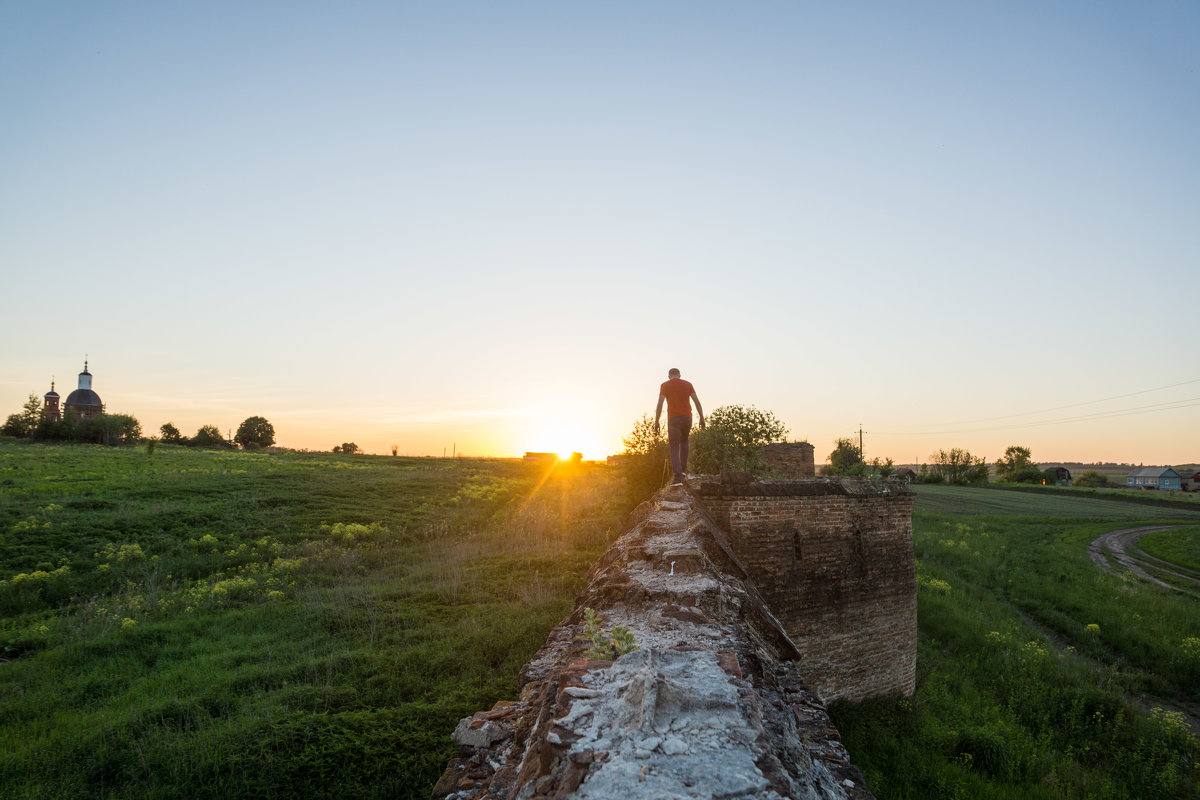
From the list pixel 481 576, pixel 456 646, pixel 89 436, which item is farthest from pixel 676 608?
pixel 89 436

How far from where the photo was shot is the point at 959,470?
71.6 metres

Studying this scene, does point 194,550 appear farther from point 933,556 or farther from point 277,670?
point 933,556

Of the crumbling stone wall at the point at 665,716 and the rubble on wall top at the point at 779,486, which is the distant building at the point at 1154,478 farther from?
the crumbling stone wall at the point at 665,716

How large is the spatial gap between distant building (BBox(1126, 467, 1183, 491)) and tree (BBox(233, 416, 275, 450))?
119197mm

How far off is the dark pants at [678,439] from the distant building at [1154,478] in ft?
346

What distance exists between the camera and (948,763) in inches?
344

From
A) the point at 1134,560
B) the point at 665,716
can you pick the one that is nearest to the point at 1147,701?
the point at 1134,560

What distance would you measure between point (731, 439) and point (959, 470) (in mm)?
72082

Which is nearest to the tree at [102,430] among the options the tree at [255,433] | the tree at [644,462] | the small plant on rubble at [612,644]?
the tree at [255,433]

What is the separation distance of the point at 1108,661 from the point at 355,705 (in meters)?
20.8

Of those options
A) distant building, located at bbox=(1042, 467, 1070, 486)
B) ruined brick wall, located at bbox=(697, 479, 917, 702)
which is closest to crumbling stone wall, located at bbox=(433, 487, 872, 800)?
ruined brick wall, located at bbox=(697, 479, 917, 702)

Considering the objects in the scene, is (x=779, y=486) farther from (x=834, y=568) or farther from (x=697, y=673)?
(x=697, y=673)

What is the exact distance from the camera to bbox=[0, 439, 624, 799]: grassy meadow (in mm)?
5637

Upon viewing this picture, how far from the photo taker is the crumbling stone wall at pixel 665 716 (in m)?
1.89
